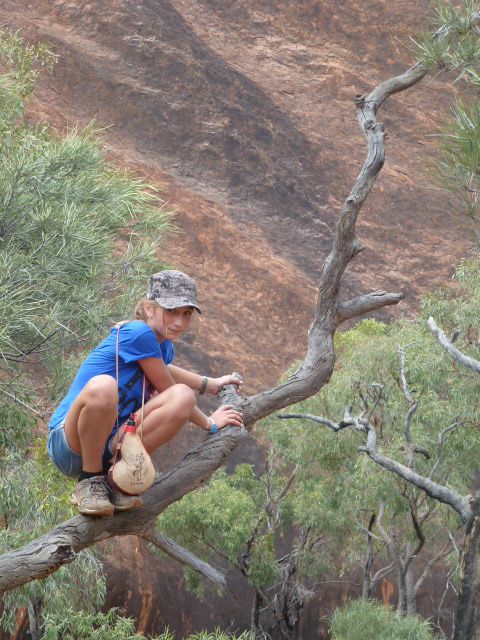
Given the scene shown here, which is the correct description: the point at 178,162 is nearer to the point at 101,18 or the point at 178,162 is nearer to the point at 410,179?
the point at 101,18

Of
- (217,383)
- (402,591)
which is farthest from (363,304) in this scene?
(402,591)

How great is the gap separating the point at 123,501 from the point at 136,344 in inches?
21.8

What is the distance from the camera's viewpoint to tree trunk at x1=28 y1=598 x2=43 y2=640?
13.2 meters

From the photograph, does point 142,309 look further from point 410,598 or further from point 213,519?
point 410,598

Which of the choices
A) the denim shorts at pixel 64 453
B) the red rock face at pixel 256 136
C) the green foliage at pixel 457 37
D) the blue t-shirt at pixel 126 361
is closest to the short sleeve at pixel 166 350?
the blue t-shirt at pixel 126 361

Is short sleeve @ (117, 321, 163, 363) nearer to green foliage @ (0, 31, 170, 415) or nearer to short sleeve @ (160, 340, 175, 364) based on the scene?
short sleeve @ (160, 340, 175, 364)

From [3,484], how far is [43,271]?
2361 millimetres

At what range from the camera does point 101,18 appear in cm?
2656

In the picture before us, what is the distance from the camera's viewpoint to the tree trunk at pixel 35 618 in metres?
13.2

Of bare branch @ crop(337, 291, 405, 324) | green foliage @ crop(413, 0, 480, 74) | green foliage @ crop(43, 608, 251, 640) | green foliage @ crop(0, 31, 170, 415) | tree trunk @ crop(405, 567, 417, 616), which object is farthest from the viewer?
tree trunk @ crop(405, 567, 417, 616)

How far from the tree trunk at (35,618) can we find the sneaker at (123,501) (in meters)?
10.2

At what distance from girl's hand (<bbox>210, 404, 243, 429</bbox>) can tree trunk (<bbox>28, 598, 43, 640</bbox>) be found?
33.0 ft

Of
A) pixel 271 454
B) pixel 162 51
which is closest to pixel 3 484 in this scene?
Answer: pixel 271 454

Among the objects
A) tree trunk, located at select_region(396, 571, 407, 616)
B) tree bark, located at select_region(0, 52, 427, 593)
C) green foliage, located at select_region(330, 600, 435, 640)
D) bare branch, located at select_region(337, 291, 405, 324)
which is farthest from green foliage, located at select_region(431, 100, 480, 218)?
tree trunk, located at select_region(396, 571, 407, 616)
